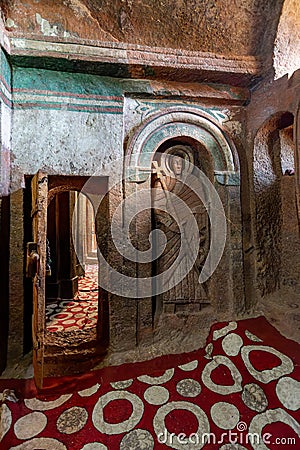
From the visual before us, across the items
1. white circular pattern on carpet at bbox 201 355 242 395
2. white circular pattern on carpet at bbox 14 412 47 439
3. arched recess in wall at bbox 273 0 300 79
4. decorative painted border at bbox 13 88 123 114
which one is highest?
arched recess in wall at bbox 273 0 300 79

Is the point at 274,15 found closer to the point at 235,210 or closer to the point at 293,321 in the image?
the point at 235,210

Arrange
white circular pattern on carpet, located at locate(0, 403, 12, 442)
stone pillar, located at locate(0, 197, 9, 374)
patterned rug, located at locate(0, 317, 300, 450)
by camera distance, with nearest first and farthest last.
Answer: patterned rug, located at locate(0, 317, 300, 450) < white circular pattern on carpet, located at locate(0, 403, 12, 442) < stone pillar, located at locate(0, 197, 9, 374)

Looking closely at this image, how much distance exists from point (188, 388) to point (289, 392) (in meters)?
0.87

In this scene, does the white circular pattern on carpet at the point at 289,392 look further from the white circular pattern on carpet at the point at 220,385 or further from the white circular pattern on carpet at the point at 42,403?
the white circular pattern on carpet at the point at 42,403

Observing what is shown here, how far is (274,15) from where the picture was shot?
10.2ft

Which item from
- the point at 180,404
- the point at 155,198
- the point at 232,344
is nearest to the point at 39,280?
the point at 180,404

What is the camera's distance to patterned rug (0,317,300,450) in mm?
2041

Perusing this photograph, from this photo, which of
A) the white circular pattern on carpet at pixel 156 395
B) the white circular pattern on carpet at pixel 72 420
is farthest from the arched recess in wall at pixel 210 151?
the white circular pattern on carpet at pixel 72 420

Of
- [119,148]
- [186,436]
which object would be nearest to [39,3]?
[119,148]

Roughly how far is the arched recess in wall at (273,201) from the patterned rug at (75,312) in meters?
2.62

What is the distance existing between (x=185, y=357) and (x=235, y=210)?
1.84m

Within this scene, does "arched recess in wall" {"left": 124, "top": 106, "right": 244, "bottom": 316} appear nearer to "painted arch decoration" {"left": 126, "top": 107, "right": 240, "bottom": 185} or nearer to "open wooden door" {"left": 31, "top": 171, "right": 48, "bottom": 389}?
"painted arch decoration" {"left": 126, "top": 107, "right": 240, "bottom": 185}

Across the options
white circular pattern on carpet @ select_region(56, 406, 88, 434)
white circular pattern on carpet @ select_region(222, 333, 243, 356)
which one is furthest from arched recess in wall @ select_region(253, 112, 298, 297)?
white circular pattern on carpet @ select_region(56, 406, 88, 434)

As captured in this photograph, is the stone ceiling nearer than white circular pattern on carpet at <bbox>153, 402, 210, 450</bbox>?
No
